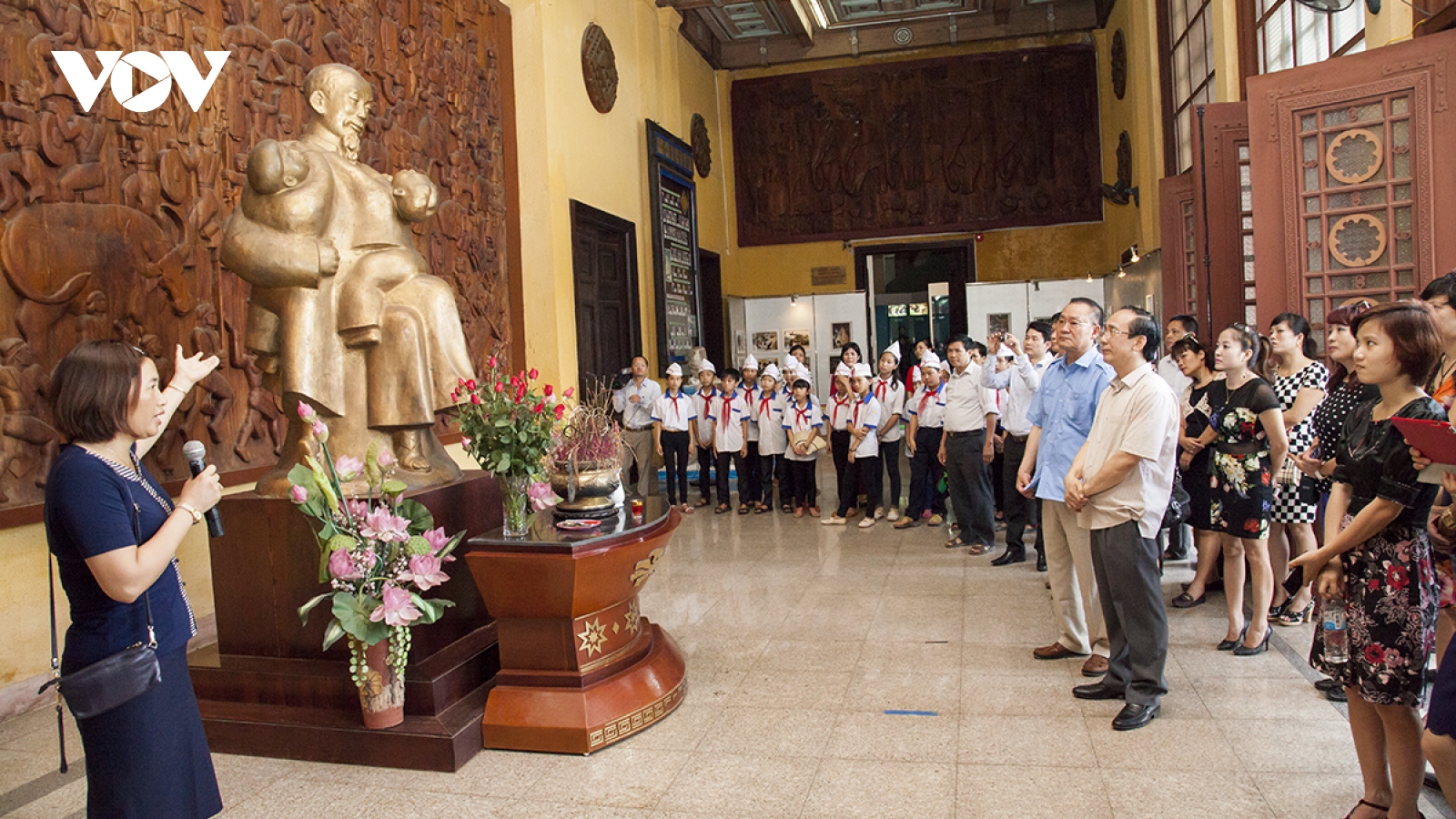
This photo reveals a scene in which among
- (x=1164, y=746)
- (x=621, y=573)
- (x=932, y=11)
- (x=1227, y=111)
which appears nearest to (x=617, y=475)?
(x=621, y=573)

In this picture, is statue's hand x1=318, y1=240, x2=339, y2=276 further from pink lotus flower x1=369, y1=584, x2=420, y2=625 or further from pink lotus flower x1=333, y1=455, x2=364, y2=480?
pink lotus flower x1=369, y1=584, x2=420, y2=625

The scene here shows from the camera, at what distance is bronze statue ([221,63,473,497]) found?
3.66 metres

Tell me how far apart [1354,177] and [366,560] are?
532 centimetres

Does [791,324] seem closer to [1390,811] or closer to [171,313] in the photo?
[171,313]

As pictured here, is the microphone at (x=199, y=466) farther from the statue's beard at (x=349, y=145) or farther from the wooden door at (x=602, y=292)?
the wooden door at (x=602, y=292)

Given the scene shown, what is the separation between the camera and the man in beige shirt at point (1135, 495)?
3377 millimetres

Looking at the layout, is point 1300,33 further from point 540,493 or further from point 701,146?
point 701,146

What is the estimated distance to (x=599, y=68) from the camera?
31.2 ft

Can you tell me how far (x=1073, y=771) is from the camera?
10.0ft

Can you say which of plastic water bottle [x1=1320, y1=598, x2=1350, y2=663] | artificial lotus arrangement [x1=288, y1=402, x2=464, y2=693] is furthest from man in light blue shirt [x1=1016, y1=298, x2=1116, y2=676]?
artificial lotus arrangement [x1=288, y1=402, x2=464, y2=693]

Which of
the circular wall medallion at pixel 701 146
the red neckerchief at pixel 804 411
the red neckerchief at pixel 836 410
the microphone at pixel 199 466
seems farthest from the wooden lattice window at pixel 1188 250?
the microphone at pixel 199 466

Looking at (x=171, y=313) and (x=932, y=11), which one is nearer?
(x=171, y=313)

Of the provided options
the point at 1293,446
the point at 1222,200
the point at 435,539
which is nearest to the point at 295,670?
the point at 435,539

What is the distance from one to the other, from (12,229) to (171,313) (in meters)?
0.89
